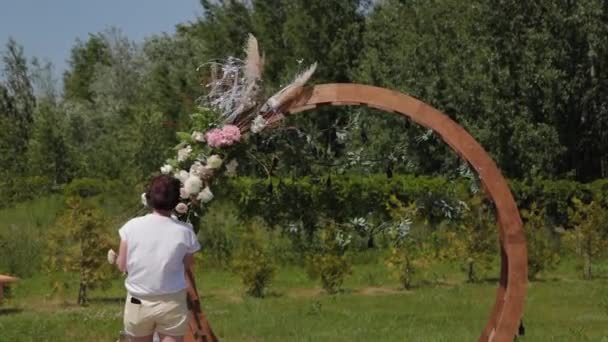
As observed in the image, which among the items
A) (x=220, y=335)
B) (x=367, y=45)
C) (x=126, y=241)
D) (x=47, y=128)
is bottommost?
(x=220, y=335)

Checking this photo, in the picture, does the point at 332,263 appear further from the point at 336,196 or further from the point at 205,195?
the point at 205,195

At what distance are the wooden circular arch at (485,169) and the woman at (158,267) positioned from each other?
1.72 metres

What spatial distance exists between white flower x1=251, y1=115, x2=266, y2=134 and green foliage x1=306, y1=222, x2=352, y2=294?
6.06 meters

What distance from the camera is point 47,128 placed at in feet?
96.6

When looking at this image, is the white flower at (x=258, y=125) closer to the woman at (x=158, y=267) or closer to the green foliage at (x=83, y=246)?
the woman at (x=158, y=267)

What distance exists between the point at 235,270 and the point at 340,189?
17.3 ft

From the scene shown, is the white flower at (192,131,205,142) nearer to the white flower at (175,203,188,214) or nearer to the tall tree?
the white flower at (175,203,188,214)

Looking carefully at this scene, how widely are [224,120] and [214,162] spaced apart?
380 millimetres

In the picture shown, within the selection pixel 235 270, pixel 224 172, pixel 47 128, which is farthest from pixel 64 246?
pixel 47 128

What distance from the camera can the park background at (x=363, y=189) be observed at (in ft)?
34.9

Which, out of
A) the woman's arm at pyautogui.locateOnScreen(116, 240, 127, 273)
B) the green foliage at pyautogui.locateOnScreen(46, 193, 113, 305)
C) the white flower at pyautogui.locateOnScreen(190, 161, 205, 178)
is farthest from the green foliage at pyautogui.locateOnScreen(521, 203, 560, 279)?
the woman's arm at pyautogui.locateOnScreen(116, 240, 127, 273)

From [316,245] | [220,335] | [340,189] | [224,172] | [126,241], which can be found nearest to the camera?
[126,241]

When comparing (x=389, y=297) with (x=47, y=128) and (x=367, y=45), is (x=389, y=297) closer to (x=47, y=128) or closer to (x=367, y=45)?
(x=367, y=45)

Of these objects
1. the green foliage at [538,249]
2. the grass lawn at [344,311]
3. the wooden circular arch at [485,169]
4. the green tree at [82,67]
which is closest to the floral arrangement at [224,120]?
the wooden circular arch at [485,169]
